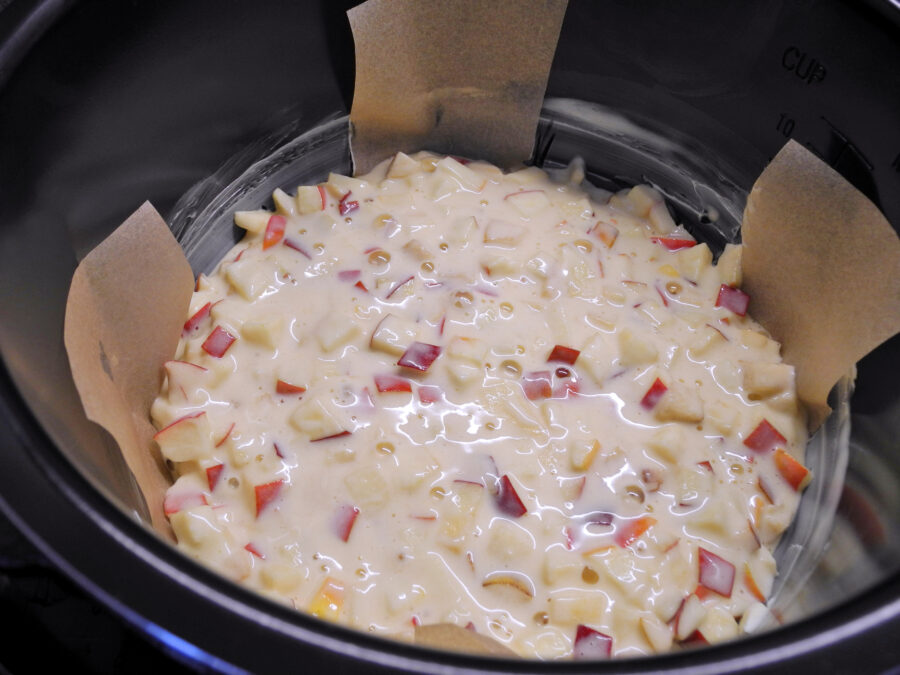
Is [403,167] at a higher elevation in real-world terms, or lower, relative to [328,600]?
higher

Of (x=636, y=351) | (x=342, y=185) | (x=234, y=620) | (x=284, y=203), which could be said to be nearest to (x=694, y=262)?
(x=636, y=351)

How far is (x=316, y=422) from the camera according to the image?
1.23 metres

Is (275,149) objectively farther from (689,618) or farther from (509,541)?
(689,618)

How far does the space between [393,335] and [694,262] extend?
0.62 m

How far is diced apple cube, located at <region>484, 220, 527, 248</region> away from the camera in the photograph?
150 cm

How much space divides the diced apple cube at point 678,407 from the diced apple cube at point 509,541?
1.06 ft

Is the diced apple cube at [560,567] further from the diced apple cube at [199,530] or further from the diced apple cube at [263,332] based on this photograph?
the diced apple cube at [263,332]

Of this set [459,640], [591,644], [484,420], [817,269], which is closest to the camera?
[459,640]

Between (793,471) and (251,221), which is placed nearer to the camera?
(793,471)

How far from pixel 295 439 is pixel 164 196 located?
0.54 meters

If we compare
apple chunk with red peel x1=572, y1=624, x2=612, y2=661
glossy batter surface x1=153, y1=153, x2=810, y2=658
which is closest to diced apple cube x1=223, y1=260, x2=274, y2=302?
glossy batter surface x1=153, y1=153, x2=810, y2=658

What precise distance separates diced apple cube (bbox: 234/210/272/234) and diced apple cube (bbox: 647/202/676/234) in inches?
31.2

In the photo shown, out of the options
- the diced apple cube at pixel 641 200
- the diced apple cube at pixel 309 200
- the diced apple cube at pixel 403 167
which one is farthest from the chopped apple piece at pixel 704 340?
the diced apple cube at pixel 309 200

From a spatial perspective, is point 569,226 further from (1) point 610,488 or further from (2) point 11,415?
(2) point 11,415
